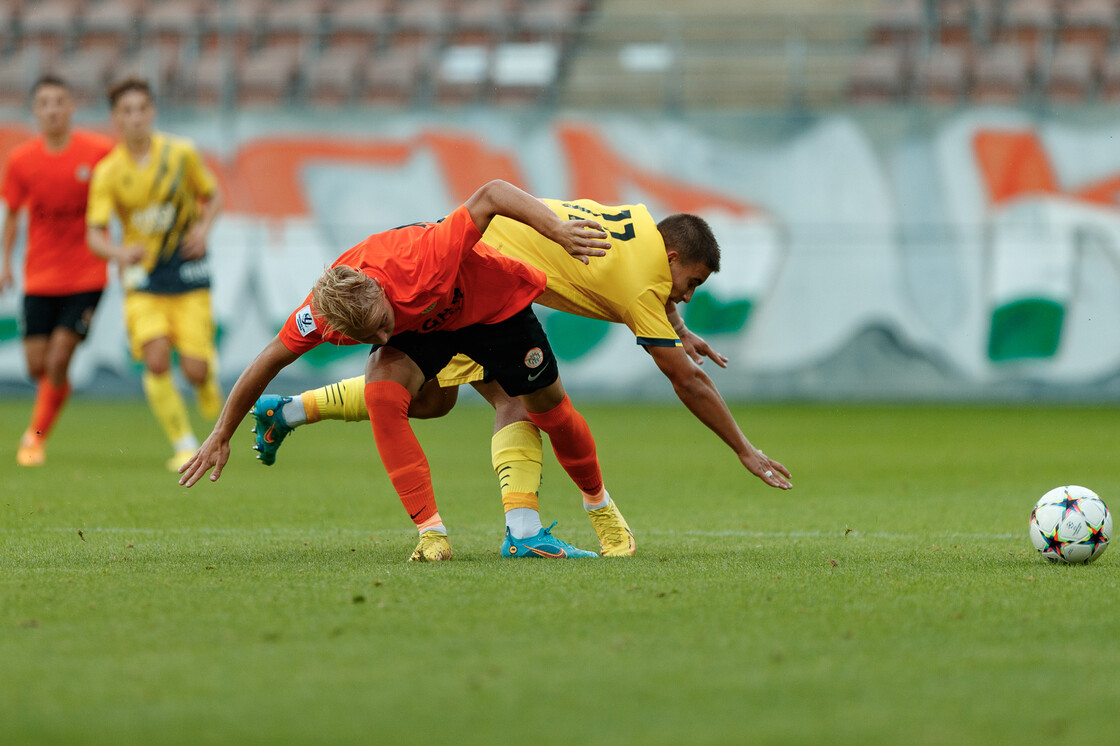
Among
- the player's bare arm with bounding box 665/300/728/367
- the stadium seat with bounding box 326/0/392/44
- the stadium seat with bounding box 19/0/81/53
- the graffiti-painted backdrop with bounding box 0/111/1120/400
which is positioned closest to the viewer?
the player's bare arm with bounding box 665/300/728/367

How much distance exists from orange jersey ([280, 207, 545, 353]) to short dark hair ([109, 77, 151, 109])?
183 inches

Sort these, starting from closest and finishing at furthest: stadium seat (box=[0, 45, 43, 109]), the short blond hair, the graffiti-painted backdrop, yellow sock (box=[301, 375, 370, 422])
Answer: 1. the short blond hair
2. yellow sock (box=[301, 375, 370, 422])
3. the graffiti-painted backdrop
4. stadium seat (box=[0, 45, 43, 109])

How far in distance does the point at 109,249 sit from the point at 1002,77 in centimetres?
1281

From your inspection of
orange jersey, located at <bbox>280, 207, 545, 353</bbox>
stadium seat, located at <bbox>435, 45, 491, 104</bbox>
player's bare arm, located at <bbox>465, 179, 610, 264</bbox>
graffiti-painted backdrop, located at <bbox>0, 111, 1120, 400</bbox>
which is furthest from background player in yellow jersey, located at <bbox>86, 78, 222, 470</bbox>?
stadium seat, located at <bbox>435, 45, 491, 104</bbox>

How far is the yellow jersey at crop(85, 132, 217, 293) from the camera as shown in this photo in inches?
364

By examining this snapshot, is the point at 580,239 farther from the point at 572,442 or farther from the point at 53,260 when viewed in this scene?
the point at 53,260

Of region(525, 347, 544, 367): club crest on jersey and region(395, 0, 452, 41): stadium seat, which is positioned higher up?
region(395, 0, 452, 41): stadium seat

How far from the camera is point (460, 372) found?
18.5ft

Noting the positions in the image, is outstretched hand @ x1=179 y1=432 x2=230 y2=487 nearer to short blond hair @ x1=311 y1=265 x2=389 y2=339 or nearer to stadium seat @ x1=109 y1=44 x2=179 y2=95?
short blond hair @ x1=311 y1=265 x2=389 y2=339

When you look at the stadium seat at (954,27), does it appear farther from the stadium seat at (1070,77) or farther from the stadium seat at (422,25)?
the stadium seat at (422,25)

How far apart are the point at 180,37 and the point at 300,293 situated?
405 centimetres

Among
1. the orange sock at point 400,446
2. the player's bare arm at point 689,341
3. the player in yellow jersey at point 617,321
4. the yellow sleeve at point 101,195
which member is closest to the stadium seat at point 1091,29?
the yellow sleeve at point 101,195

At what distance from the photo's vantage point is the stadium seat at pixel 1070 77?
17766mm

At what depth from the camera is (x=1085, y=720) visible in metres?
2.78
